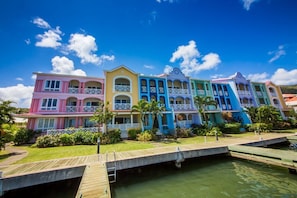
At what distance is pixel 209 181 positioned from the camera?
7738mm

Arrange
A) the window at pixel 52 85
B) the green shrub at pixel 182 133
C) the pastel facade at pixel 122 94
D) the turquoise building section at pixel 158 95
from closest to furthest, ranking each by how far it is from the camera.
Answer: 1. the window at pixel 52 85
2. the green shrub at pixel 182 133
3. the pastel facade at pixel 122 94
4. the turquoise building section at pixel 158 95

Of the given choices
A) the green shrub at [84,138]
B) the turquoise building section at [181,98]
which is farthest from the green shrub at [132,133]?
the turquoise building section at [181,98]

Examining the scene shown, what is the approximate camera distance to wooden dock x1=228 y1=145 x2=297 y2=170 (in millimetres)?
7925

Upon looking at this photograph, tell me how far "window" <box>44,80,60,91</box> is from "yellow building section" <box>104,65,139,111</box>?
719 cm

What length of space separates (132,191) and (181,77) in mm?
22934

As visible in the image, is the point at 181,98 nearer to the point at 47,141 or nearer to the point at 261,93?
the point at 261,93

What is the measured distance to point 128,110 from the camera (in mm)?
21203

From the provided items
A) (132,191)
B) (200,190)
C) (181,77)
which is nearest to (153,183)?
(132,191)

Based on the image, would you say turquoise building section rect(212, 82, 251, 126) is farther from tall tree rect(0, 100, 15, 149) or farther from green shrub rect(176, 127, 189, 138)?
tall tree rect(0, 100, 15, 149)

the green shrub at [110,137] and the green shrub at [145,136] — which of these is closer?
the green shrub at [110,137]

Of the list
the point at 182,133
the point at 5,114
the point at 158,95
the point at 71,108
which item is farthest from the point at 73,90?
the point at 182,133

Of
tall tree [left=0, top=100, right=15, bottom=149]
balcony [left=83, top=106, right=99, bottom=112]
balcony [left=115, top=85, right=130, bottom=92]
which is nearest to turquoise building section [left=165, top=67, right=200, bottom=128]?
balcony [left=115, top=85, right=130, bottom=92]

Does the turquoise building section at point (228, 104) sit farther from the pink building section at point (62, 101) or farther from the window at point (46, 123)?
the window at point (46, 123)

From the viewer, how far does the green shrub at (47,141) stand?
14.5 m
